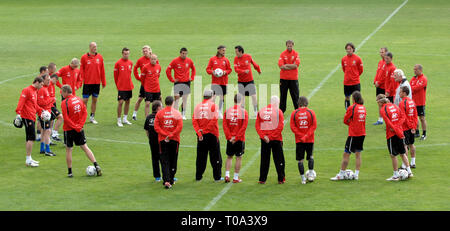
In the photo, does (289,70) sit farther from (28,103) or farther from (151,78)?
(28,103)

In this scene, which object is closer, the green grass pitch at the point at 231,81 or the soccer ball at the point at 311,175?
the green grass pitch at the point at 231,81

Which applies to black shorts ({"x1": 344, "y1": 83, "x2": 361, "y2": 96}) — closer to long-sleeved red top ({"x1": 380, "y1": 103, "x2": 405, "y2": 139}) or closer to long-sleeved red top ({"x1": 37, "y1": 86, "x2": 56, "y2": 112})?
long-sleeved red top ({"x1": 380, "y1": 103, "x2": 405, "y2": 139})

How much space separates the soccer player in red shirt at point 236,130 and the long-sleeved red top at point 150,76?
22.2 ft

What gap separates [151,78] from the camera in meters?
22.2

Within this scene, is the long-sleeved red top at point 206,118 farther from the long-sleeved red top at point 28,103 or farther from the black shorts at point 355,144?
the long-sleeved red top at point 28,103

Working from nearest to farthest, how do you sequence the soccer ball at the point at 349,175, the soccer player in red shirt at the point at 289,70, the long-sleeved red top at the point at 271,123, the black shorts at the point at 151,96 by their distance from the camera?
the long-sleeved red top at the point at 271,123 → the soccer ball at the point at 349,175 → the black shorts at the point at 151,96 → the soccer player in red shirt at the point at 289,70

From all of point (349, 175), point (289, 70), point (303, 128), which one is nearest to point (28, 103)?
point (303, 128)

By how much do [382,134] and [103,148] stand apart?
8467 millimetres

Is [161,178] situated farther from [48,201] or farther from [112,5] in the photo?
[112,5]

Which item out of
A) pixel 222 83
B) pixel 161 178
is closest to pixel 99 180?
pixel 161 178

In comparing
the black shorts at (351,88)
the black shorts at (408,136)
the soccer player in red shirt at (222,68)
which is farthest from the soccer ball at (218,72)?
the black shorts at (408,136)

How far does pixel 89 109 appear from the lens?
24750mm

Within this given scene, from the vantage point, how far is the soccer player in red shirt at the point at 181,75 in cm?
2273

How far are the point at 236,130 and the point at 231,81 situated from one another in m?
13.3
